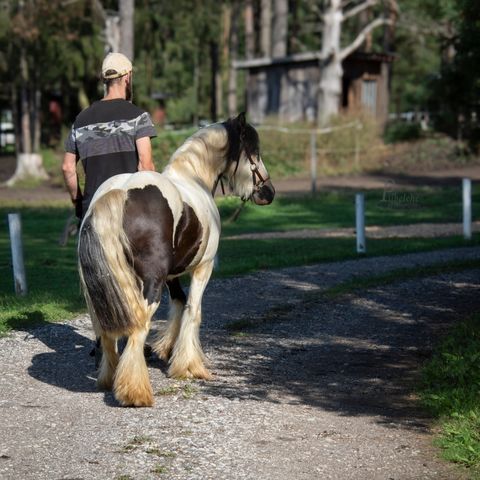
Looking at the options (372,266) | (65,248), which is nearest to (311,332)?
(372,266)

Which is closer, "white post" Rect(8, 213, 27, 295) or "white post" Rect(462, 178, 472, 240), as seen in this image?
"white post" Rect(8, 213, 27, 295)

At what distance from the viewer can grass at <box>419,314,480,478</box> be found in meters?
5.79

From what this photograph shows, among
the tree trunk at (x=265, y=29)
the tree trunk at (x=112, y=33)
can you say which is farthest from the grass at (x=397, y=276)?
the tree trunk at (x=265, y=29)

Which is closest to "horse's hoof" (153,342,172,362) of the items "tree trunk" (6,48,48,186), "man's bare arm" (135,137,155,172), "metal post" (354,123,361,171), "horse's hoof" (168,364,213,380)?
"horse's hoof" (168,364,213,380)

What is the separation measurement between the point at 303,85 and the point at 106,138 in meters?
36.4

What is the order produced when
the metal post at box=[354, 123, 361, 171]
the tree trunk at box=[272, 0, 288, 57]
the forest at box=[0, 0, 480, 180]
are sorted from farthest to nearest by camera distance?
the tree trunk at box=[272, 0, 288, 57]
the forest at box=[0, 0, 480, 180]
the metal post at box=[354, 123, 361, 171]

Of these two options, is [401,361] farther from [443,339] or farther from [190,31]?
[190,31]

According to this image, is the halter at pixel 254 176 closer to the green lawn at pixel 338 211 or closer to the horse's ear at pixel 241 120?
the horse's ear at pixel 241 120

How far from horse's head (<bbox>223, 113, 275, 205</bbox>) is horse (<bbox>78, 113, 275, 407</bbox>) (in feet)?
1.08

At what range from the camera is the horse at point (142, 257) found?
263 inches

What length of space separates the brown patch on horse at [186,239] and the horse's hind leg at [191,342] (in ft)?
0.87

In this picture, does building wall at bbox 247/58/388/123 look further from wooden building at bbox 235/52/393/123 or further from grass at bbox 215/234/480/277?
grass at bbox 215/234/480/277

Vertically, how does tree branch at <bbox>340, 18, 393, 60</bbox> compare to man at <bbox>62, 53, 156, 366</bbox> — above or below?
above

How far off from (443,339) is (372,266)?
16.4 feet
